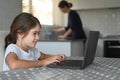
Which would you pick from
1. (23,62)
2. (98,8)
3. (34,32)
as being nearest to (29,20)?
(34,32)

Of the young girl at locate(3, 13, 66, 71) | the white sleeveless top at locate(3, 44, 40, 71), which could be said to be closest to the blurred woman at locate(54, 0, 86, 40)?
the white sleeveless top at locate(3, 44, 40, 71)

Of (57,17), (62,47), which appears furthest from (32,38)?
(57,17)

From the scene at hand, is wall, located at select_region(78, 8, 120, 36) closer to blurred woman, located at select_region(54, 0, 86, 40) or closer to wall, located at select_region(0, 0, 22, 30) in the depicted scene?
blurred woman, located at select_region(54, 0, 86, 40)

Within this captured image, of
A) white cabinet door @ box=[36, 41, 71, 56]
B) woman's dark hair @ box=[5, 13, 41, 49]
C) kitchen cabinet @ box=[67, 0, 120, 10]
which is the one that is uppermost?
kitchen cabinet @ box=[67, 0, 120, 10]

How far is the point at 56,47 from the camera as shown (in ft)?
10.8

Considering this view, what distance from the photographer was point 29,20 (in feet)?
4.56

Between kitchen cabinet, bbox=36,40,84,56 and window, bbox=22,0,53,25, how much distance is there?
1.26 metres

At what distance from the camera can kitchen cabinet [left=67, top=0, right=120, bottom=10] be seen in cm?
442

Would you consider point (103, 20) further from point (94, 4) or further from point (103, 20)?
point (94, 4)

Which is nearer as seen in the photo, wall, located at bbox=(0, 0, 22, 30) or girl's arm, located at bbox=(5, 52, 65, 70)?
girl's arm, located at bbox=(5, 52, 65, 70)

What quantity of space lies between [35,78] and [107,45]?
10.9 feet

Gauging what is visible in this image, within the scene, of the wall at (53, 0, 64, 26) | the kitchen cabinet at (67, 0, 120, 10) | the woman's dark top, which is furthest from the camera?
the wall at (53, 0, 64, 26)

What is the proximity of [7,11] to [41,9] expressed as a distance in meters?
2.46

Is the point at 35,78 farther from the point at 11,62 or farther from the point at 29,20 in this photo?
the point at 29,20
